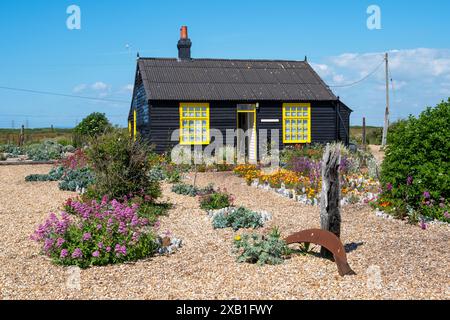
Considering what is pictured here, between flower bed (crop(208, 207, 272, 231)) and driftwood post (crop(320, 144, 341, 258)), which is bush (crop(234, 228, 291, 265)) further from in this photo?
flower bed (crop(208, 207, 272, 231))

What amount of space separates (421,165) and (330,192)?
3407 millimetres

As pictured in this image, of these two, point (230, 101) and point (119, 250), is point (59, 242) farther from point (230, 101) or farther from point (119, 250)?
point (230, 101)

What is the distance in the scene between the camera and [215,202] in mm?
10430

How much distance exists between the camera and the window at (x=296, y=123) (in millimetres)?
22500

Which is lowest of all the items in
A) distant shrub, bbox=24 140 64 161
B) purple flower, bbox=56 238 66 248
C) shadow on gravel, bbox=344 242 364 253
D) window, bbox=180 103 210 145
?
shadow on gravel, bbox=344 242 364 253

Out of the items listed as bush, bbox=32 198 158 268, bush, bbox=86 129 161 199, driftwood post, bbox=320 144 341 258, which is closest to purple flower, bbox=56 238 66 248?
bush, bbox=32 198 158 268

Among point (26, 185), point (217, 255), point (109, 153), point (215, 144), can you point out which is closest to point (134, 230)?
point (217, 255)

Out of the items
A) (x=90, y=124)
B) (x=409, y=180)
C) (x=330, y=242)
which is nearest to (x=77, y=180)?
(x=409, y=180)

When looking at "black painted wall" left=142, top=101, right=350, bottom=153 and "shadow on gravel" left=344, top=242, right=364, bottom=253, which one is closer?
"shadow on gravel" left=344, top=242, right=364, bottom=253

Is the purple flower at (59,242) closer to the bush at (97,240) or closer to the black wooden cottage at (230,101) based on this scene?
the bush at (97,240)

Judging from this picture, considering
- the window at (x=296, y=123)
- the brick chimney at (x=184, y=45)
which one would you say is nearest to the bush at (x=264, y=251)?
the window at (x=296, y=123)

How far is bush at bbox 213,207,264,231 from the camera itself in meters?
8.54

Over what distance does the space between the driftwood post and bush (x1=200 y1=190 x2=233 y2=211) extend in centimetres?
400

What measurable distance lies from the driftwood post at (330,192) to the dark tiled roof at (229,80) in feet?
49.0
